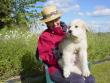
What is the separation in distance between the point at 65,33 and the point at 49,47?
41 centimetres

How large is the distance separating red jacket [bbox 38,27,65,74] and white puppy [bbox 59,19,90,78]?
14 cm

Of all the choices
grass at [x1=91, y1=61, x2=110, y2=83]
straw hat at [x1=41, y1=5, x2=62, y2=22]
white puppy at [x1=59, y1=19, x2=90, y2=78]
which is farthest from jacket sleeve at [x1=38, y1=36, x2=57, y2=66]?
grass at [x1=91, y1=61, x2=110, y2=83]

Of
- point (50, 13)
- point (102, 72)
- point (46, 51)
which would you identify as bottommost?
point (102, 72)

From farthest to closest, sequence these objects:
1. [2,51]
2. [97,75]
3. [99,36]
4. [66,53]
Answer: [99,36] → [97,75] → [2,51] → [66,53]

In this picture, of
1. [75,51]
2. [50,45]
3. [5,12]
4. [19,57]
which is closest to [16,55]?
[19,57]

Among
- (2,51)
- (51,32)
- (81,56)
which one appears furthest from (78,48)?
(2,51)

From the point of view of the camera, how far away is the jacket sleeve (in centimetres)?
602

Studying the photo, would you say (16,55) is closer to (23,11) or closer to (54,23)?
(54,23)

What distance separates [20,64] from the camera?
801cm

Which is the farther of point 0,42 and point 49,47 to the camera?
point 0,42

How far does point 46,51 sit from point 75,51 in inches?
18.2

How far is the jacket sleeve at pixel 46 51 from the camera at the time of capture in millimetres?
6020

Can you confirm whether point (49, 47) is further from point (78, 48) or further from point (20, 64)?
point (20, 64)

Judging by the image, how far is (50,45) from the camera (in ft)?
19.9
